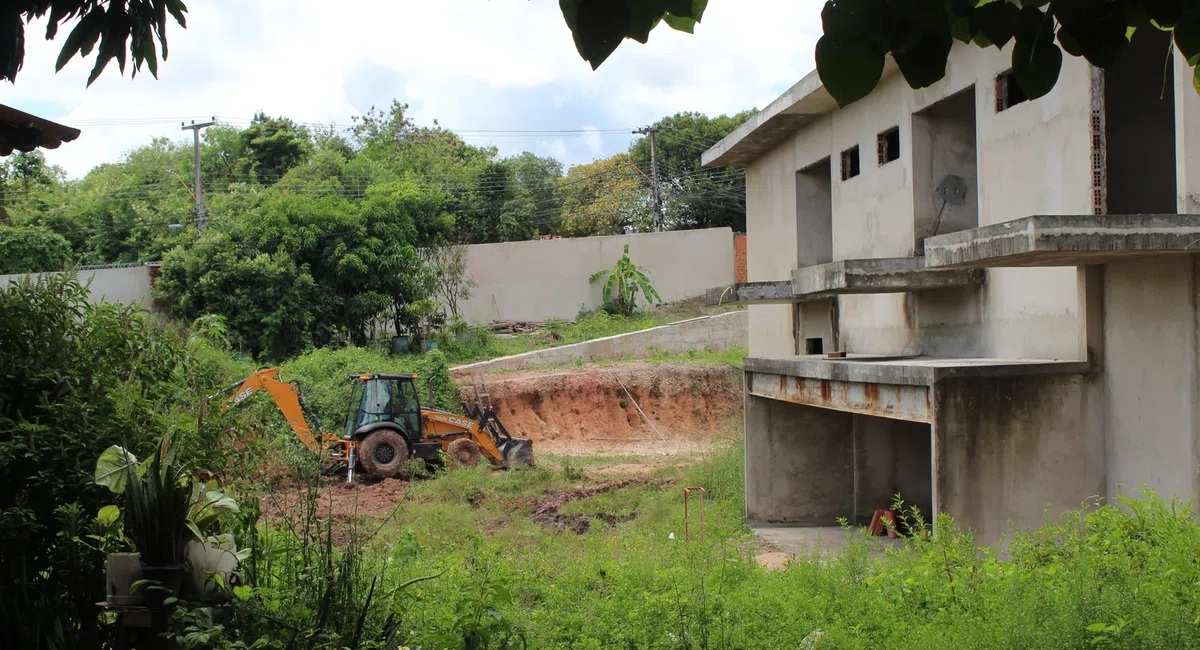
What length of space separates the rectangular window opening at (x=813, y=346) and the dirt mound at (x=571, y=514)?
387cm

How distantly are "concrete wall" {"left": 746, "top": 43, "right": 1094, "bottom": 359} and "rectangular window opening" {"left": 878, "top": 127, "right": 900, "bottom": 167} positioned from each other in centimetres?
12

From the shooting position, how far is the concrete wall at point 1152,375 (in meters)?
8.89

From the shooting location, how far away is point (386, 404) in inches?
774

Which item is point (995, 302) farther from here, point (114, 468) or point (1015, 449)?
point (114, 468)

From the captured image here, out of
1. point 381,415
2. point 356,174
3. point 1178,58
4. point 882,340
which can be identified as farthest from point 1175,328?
point 356,174

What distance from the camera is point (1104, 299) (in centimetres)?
986

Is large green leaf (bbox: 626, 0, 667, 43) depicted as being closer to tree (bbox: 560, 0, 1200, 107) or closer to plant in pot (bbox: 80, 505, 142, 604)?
tree (bbox: 560, 0, 1200, 107)

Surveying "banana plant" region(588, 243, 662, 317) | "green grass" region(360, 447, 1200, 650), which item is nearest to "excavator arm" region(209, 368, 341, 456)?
"green grass" region(360, 447, 1200, 650)

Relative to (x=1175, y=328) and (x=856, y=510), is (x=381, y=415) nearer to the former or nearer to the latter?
(x=856, y=510)

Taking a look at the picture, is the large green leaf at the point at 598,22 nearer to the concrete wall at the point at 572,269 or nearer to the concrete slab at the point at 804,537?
the concrete slab at the point at 804,537

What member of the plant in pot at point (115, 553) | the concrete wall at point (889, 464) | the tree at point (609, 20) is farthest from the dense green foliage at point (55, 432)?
the concrete wall at point (889, 464)

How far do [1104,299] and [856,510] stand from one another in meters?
6.13

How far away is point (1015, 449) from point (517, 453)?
1187cm

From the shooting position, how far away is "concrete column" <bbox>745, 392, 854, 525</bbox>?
586 inches
